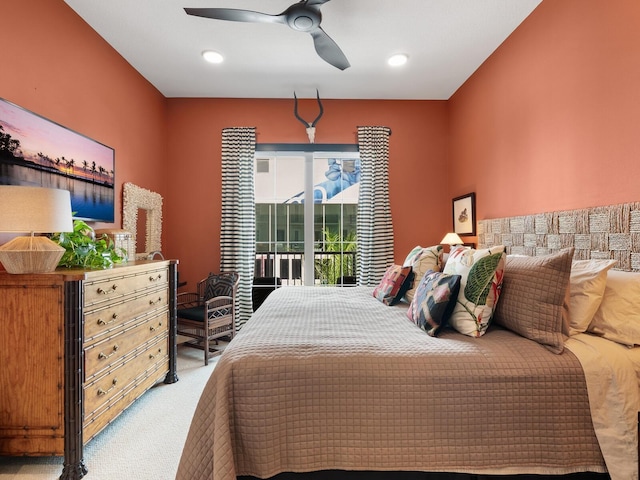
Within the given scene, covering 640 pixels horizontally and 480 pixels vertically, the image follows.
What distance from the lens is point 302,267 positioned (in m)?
4.25

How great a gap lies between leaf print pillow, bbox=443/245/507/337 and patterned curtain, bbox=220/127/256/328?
2.76m

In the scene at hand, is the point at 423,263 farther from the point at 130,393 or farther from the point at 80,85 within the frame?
the point at 80,85

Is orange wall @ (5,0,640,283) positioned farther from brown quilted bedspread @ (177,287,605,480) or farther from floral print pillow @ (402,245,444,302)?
brown quilted bedspread @ (177,287,605,480)

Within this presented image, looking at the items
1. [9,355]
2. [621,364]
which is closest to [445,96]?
[621,364]

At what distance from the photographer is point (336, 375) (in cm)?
125

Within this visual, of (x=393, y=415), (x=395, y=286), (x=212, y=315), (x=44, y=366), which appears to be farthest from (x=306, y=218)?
(x=393, y=415)

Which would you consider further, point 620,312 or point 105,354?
point 105,354

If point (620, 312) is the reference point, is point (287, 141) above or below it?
above

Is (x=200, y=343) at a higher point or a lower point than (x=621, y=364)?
lower

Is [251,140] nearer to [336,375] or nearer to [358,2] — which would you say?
[358,2]

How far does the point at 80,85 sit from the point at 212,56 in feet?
3.70

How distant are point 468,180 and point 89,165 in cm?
362

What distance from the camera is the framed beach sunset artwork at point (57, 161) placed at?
1.89 metres

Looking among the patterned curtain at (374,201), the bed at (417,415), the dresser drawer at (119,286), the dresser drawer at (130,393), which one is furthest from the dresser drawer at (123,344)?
the patterned curtain at (374,201)
